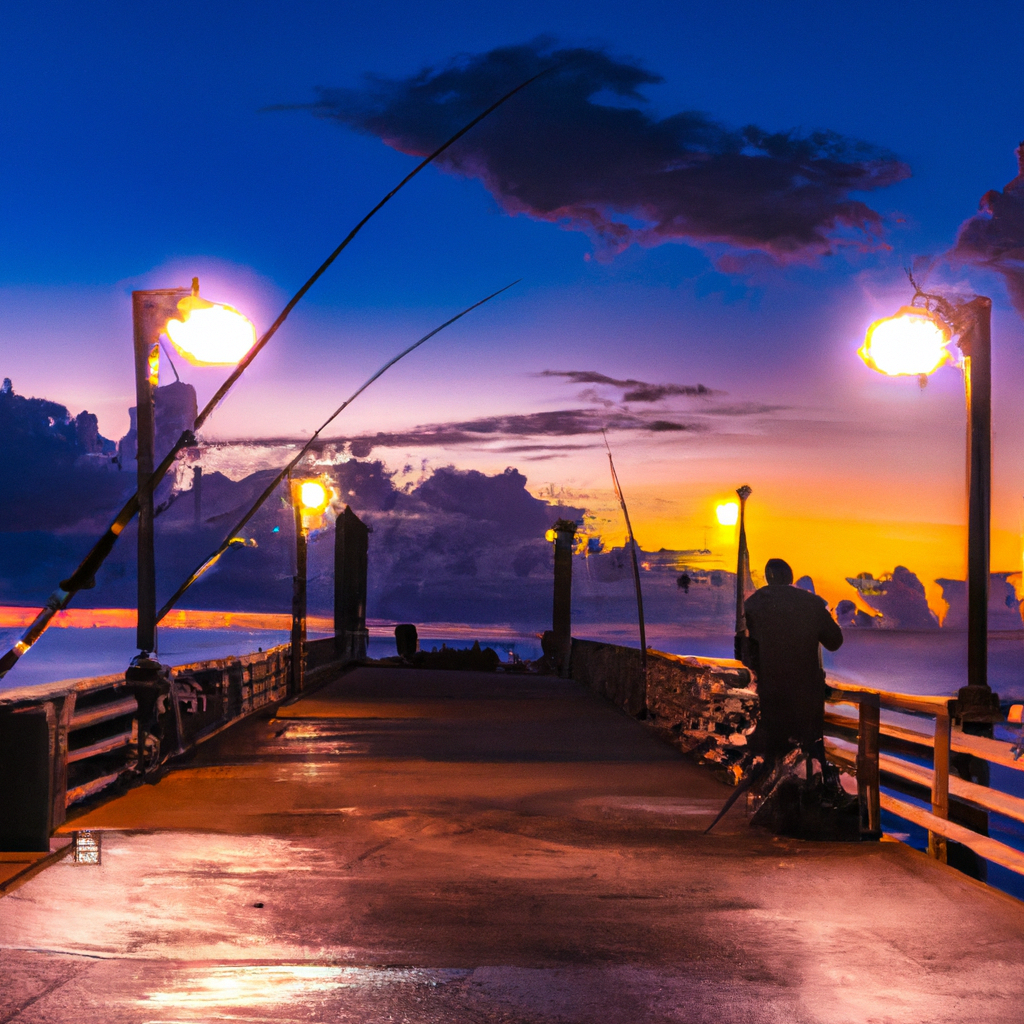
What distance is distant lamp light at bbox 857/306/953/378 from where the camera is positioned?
9070 mm

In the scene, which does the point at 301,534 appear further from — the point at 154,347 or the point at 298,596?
the point at 154,347

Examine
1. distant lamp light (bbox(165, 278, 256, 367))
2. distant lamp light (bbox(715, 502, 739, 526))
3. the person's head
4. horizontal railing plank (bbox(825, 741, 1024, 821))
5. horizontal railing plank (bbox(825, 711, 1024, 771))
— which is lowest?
horizontal railing plank (bbox(825, 741, 1024, 821))

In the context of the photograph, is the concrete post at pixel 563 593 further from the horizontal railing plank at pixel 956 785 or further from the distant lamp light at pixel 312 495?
the horizontal railing plank at pixel 956 785

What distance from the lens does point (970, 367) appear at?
29.5ft

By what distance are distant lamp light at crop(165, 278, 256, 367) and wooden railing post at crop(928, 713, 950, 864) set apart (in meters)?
5.73

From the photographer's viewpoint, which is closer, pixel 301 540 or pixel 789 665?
pixel 789 665

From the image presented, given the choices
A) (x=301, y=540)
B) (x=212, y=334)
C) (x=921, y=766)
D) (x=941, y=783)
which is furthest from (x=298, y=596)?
(x=941, y=783)

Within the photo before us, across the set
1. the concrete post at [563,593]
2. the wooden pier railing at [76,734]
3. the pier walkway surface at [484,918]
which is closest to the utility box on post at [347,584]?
the concrete post at [563,593]

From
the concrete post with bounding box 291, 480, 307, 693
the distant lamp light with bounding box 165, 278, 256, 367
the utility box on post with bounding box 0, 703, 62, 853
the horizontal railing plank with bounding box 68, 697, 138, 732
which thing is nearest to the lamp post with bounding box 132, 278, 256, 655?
the distant lamp light with bounding box 165, 278, 256, 367

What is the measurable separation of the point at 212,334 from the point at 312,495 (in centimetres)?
1344

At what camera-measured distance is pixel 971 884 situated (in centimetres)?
657

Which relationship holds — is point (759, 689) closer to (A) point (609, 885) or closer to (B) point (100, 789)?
(A) point (609, 885)

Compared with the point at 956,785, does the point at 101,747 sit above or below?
below

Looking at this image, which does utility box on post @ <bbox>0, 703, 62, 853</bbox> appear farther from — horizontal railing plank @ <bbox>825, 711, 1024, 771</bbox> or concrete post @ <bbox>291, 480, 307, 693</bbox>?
concrete post @ <bbox>291, 480, 307, 693</bbox>
